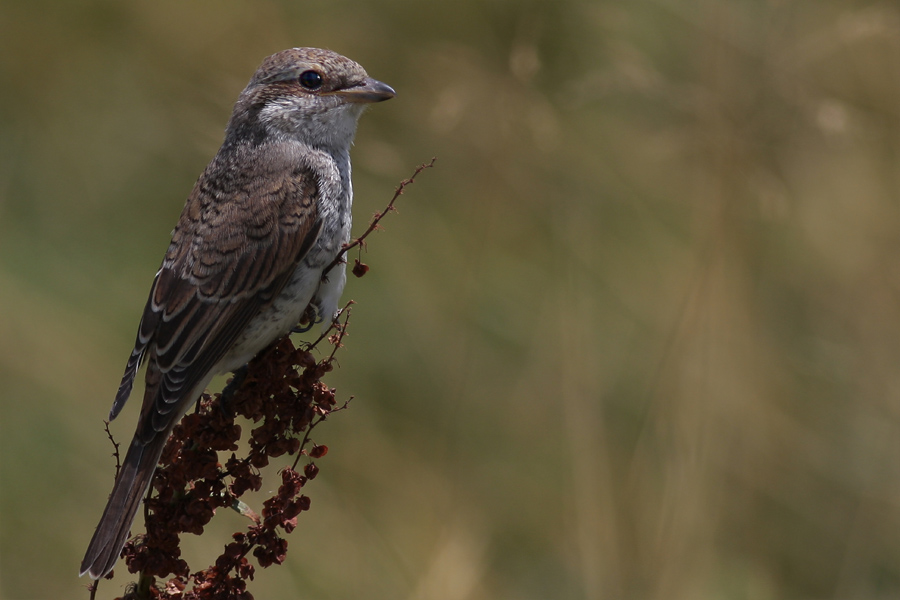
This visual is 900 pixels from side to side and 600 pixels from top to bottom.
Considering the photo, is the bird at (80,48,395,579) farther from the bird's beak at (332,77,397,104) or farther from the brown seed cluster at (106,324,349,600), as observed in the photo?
the brown seed cluster at (106,324,349,600)

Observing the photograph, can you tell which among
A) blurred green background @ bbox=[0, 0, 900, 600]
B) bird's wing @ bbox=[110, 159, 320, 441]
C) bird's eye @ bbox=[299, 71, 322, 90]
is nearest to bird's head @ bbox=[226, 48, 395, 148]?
bird's eye @ bbox=[299, 71, 322, 90]

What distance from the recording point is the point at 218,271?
3309 mm

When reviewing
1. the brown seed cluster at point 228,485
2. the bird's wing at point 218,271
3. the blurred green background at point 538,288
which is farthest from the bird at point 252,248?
the blurred green background at point 538,288

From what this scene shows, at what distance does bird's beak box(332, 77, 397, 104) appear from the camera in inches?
149

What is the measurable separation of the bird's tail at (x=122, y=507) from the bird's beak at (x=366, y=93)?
5.07 feet

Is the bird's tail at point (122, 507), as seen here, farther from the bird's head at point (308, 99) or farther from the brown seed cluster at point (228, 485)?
the bird's head at point (308, 99)

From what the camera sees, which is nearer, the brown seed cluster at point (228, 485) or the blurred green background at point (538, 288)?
the brown seed cluster at point (228, 485)

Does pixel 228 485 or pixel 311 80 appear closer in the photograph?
pixel 228 485

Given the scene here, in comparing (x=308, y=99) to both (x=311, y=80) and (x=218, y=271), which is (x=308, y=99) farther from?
(x=218, y=271)

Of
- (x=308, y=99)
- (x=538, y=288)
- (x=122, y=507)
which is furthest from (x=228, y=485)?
(x=538, y=288)

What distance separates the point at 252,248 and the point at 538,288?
2.65 metres

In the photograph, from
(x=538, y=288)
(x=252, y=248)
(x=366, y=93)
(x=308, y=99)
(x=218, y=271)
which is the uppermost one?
(x=538, y=288)

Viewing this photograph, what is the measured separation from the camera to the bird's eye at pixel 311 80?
3828 millimetres

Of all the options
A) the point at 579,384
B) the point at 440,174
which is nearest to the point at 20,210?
the point at 440,174
